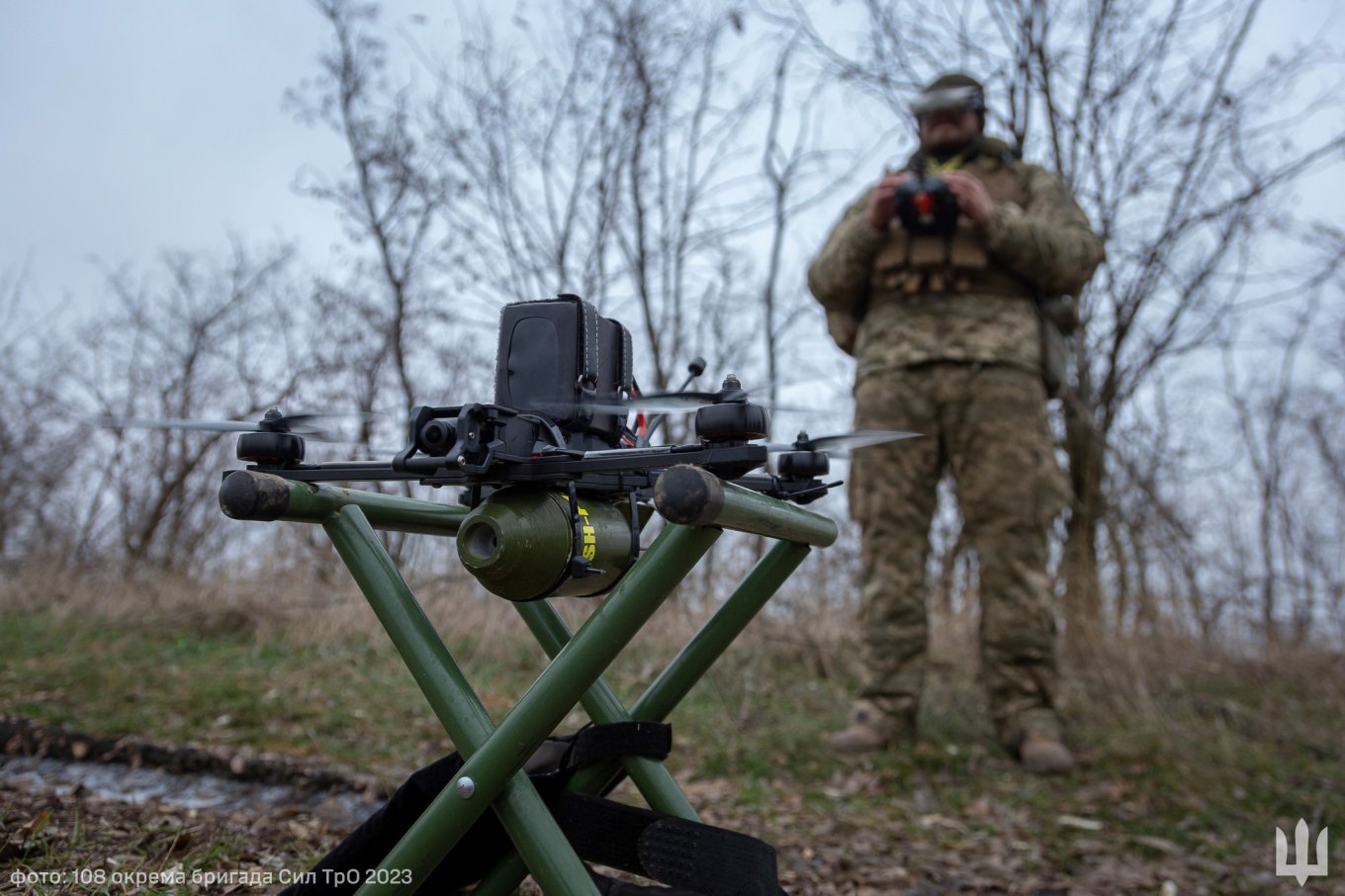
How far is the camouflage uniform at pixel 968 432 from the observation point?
3746 millimetres

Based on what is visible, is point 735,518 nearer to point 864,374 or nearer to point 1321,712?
point 864,374

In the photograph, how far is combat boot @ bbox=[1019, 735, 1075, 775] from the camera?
349cm

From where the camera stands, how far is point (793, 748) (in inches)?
148

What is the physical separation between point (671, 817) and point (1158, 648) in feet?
14.0

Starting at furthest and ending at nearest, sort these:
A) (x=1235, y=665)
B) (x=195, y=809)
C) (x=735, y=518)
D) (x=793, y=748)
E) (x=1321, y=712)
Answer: (x=1235, y=665) < (x=1321, y=712) < (x=793, y=748) < (x=195, y=809) < (x=735, y=518)

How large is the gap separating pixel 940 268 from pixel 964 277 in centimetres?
11

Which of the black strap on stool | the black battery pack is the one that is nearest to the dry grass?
the black strap on stool

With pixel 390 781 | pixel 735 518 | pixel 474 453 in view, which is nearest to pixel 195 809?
pixel 390 781

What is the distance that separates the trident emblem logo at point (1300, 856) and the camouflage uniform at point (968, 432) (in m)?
0.78

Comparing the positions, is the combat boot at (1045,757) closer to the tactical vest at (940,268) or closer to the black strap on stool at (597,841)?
the tactical vest at (940,268)

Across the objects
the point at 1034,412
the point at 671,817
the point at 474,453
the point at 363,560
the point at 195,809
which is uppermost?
the point at 1034,412

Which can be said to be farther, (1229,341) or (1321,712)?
(1229,341)

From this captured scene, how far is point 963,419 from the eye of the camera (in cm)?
389

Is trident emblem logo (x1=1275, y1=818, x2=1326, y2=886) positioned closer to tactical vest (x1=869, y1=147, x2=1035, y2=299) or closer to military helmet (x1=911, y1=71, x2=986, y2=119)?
tactical vest (x1=869, y1=147, x2=1035, y2=299)
